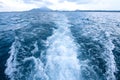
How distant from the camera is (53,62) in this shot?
7.04m

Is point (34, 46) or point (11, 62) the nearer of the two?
point (11, 62)

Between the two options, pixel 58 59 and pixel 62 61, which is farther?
pixel 58 59

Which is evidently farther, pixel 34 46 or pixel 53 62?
pixel 34 46

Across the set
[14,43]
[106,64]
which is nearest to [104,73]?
[106,64]

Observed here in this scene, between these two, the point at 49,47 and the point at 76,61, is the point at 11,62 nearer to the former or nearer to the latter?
the point at 49,47

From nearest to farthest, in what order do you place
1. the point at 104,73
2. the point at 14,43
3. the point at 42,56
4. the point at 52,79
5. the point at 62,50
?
the point at 52,79, the point at 104,73, the point at 42,56, the point at 62,50, the point at 14,43

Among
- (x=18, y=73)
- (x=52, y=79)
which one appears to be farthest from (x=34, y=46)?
(x=52, y=79)

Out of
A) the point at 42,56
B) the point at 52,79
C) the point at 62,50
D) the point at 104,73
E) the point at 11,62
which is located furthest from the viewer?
the point at 62,50

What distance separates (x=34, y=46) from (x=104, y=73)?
470 centimetres

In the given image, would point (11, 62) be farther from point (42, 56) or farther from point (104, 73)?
point (104, 73)

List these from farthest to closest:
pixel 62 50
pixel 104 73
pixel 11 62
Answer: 1. pixel 62 50
2. pixel 11 62
3. pixel 104 73

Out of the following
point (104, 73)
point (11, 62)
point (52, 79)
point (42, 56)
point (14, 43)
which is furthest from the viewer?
point (14, 43)

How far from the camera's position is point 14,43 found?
936 cm

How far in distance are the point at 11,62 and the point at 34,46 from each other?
7.08 ft
